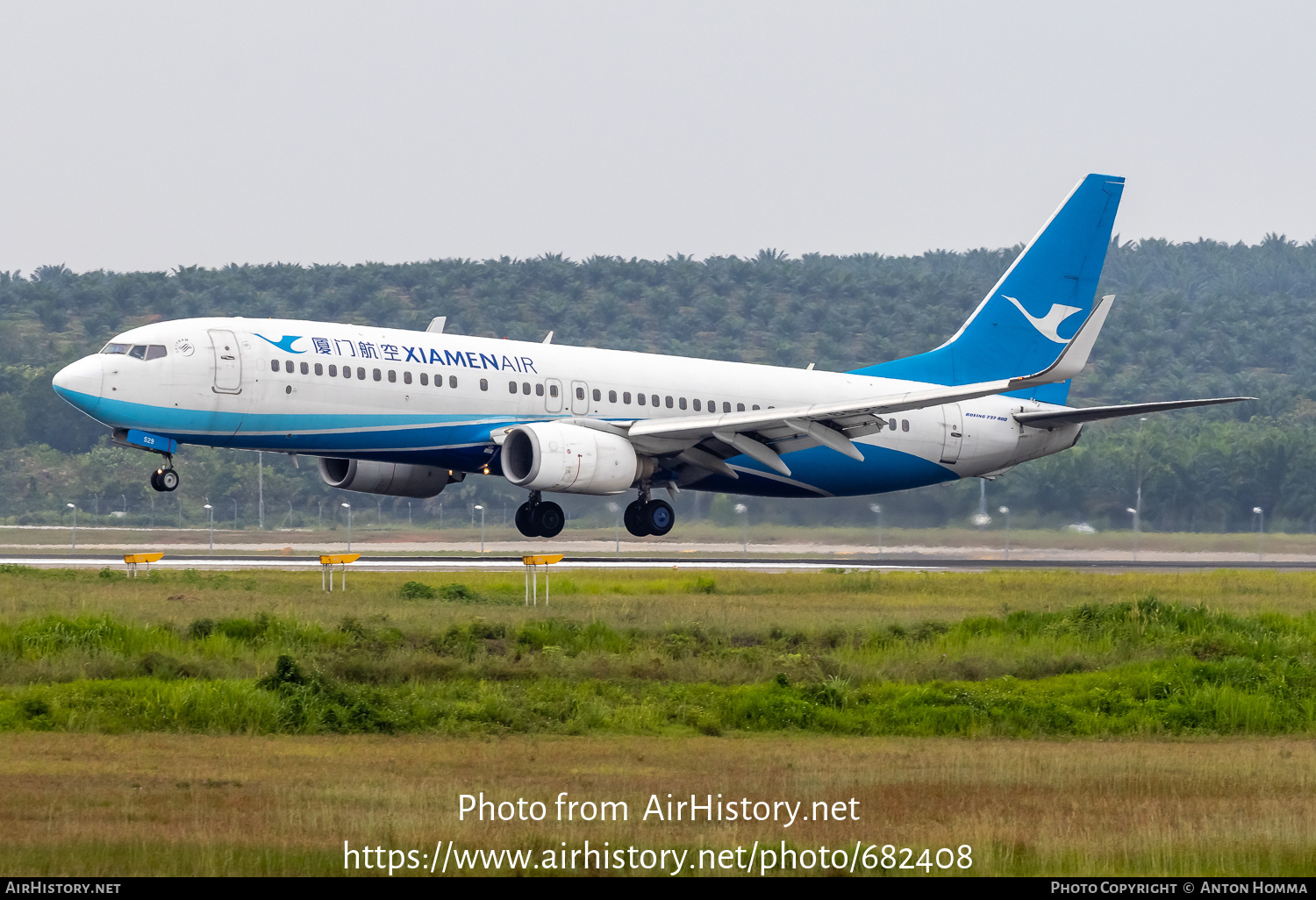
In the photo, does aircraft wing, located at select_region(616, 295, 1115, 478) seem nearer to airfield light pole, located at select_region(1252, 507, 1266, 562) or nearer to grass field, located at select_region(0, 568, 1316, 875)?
grass field, located at select_region(0, 568, 1316, 875)

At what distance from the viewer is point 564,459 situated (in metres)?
35.8


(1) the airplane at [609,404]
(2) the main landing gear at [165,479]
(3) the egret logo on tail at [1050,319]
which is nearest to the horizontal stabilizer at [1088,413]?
(1) the airplane at [609,404]

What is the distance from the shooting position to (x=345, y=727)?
1864cm

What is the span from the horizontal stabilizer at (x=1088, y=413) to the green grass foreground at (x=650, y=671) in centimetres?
932

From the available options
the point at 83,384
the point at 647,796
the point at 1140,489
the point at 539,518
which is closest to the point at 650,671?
the point at 647,796

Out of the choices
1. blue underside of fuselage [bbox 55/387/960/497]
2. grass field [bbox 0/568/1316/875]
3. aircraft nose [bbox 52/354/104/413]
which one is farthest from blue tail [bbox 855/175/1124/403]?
aircraft nose [bbox 52/354/104/413]

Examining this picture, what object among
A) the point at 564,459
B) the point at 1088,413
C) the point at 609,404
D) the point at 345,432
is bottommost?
the point at 564,459

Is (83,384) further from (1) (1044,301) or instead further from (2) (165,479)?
(1) (1044,301)

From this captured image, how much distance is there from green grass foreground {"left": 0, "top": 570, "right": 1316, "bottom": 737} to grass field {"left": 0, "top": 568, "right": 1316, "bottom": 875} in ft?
0.19

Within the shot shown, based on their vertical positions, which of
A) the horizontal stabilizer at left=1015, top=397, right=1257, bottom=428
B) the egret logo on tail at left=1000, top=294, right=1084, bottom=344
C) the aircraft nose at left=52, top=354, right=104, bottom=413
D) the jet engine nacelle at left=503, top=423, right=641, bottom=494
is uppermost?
the egret logo on tail at left=1000, top=294, right=1084, bottom=344

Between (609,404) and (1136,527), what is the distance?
2231cm

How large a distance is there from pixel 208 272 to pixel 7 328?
1117 inches

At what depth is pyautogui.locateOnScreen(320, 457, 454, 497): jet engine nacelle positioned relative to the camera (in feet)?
127
